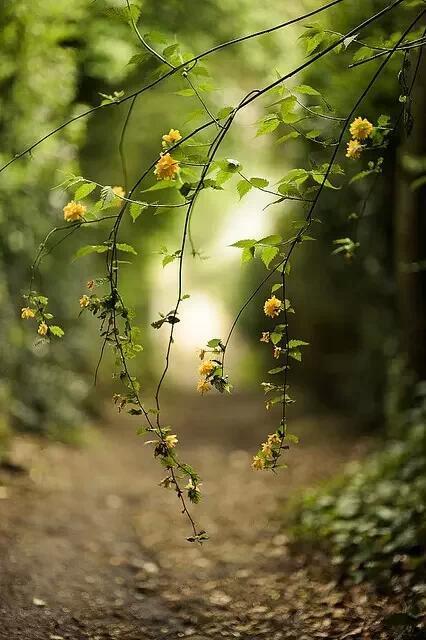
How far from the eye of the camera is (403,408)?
624 cm

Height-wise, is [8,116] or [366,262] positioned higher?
[8,116]

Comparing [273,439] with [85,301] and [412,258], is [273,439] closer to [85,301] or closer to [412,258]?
[85,301]

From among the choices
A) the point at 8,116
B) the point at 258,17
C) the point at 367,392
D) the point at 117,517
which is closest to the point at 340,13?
the point at 258,17

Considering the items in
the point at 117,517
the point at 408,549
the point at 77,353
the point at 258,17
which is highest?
the point at 258,17

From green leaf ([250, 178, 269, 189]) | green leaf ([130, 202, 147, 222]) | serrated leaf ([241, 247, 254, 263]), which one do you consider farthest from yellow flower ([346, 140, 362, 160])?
green leaf ([130, 202, 147, 222])

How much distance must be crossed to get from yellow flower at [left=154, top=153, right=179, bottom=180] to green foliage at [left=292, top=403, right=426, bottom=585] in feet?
8.80

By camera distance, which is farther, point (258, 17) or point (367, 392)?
point (367, 392)

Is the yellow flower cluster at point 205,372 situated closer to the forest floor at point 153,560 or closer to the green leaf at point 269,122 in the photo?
the green leaf at point 269,122

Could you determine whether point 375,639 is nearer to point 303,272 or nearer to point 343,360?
point 343,360

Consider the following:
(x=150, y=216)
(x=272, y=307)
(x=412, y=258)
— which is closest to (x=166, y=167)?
Answer: (x=272, y=307)

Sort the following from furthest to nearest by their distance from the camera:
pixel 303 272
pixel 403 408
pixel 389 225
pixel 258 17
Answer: pixel 303 272
pixel 389 225
pixel 258 17
pixel 403 408

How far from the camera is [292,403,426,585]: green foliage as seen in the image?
12.8 ft

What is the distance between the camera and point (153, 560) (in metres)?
4.52

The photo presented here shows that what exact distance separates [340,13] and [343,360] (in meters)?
4.53
